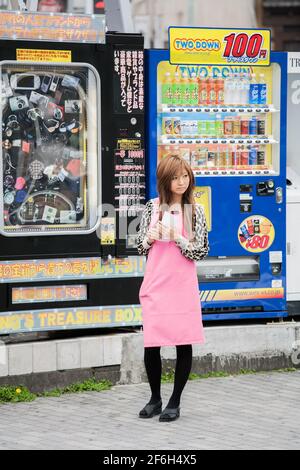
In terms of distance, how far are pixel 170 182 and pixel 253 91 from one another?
6.63 feet

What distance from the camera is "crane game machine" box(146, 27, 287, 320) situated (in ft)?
25.2

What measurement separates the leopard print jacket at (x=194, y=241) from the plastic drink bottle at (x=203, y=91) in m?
1.71

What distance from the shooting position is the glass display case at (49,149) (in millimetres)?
7121

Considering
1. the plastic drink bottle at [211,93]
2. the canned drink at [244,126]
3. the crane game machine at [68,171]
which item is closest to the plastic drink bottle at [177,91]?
the plastic drink bottle at [211,93]

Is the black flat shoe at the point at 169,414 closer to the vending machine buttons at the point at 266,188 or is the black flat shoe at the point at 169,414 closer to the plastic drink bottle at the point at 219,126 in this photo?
the vending machine buttons at the point at 266,188

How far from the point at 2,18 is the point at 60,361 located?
2.55 metres

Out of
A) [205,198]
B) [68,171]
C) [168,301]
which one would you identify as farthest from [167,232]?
[205,198]

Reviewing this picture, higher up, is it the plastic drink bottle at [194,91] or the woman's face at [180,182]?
the plastic drink bottle at [194,91]

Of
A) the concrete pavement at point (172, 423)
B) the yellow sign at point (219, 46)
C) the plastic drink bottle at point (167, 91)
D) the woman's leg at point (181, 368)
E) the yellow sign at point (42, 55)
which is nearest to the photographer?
the concrete pavement at point (172, 423)

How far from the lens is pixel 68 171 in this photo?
733cm

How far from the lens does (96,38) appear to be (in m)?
7.23

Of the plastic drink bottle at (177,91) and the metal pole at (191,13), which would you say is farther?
the metal pole at (191,13)

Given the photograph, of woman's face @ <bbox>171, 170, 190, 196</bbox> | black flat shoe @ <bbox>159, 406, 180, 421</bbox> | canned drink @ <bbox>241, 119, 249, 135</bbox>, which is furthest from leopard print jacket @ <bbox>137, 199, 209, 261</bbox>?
canned drink @ <bbox>241, 119, 249, 135</bbox>

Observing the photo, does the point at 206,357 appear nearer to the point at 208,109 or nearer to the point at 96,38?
the point at 208,109
